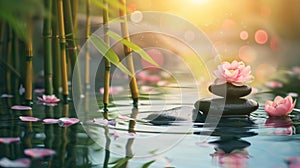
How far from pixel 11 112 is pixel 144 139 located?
0.63 metres

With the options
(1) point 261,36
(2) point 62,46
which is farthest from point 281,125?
(1) point 261,36

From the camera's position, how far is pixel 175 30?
5.41m

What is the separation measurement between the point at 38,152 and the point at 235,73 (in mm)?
795

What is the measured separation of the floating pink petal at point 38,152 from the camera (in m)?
1.33

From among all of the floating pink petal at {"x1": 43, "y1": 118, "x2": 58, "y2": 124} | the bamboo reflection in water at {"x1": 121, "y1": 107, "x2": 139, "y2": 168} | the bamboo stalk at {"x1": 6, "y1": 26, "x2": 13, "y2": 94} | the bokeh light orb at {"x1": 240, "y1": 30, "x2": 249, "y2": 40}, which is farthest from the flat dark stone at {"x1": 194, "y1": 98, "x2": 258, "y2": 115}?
the bokeh light orb at {"x1": 240, "y1": 30, "x2": 249, "y2": 40}

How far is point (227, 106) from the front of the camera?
189 centimetres

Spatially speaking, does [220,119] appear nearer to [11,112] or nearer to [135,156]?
[135,156]

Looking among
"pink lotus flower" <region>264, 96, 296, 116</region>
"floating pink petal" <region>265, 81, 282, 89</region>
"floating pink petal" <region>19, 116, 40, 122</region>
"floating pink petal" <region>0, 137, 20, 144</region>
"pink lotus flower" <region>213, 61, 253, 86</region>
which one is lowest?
"floating pink petal" <region>0, 137, 20, 144</region>

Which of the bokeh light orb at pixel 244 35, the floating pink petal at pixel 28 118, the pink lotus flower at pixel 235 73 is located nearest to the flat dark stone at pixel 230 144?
the pink lotus flower at pixel 235 73

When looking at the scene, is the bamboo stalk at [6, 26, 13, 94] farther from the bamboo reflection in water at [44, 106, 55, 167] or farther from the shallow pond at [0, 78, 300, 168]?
the bamboo reflection in water at [44, 106, 55, 167]

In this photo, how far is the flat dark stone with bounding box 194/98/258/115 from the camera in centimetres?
188

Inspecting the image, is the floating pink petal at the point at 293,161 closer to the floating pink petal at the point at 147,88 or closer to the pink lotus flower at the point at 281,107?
the pink lotus flower at the point at 281,107

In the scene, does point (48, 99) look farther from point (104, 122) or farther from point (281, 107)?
point (281, 107)

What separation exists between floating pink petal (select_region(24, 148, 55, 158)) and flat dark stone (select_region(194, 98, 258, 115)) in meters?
0.67
